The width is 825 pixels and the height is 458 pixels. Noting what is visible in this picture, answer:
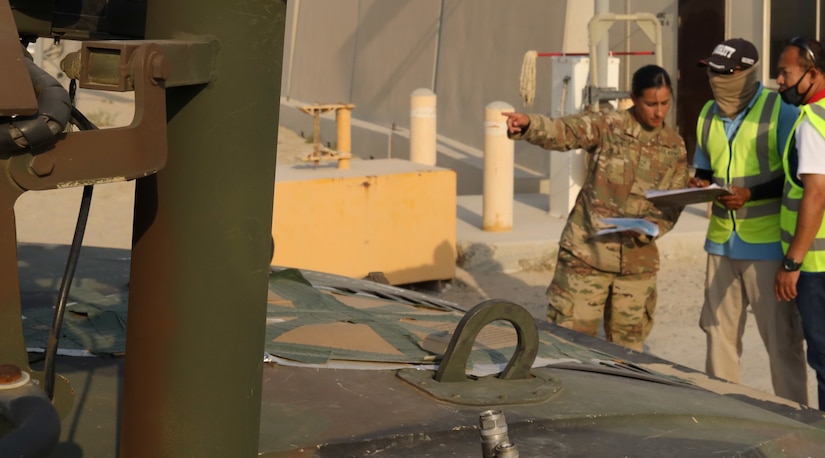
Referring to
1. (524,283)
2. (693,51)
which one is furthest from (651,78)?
(693,51)

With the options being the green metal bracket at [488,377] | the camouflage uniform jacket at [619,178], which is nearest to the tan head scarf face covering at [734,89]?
the camouflage uniform jacket at [619,178]

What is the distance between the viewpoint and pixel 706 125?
186 inches

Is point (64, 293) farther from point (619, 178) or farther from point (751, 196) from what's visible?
point (619, 178)

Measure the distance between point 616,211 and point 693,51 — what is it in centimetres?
496

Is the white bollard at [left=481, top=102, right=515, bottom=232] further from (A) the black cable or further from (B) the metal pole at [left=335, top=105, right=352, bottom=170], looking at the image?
(A) the black cable

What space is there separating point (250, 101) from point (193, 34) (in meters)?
0.10

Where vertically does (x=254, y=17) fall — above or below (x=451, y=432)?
above

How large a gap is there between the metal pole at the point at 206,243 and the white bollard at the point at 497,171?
6.93 m

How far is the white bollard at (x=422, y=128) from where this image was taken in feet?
29.8

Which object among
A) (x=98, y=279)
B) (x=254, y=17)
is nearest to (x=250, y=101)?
(x=254, y=17)

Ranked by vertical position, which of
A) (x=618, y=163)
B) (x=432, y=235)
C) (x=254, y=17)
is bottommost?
(x=432, y=235)

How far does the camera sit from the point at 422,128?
9.09m

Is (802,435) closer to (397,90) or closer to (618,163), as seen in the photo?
(618,163)

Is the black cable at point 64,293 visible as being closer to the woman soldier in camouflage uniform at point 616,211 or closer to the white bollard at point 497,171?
the woman soldier in camouflage uniform at point 616,211
